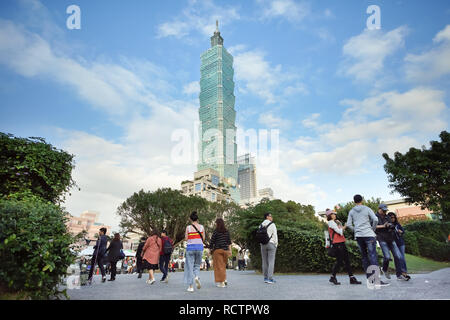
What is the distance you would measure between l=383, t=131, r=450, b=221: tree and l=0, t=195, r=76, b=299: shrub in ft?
74.2

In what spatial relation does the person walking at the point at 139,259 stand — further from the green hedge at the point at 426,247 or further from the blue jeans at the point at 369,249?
the green hedge at the point at 426,247

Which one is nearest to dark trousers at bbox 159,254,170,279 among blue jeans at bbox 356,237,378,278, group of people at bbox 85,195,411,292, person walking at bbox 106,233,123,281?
group of people at bbox 85,195,411,292

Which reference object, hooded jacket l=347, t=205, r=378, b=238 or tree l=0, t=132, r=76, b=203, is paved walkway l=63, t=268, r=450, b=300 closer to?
hooded jacket l=347, t=205, r=378, b=238

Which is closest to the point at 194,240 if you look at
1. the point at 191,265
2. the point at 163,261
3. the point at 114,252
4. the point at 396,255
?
the point at 191,265

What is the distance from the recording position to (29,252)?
4020 millimetres

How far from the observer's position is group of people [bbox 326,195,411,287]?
608cm

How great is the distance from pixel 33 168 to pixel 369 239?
8295mm

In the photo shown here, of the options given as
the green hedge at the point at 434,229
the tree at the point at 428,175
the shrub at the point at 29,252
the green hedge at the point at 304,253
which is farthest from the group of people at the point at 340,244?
the green hedge at the point at 434,229

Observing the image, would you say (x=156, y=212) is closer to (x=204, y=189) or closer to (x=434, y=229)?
(x=434, y=229)

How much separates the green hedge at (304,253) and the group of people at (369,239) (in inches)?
130

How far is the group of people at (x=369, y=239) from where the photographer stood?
6078 mm
